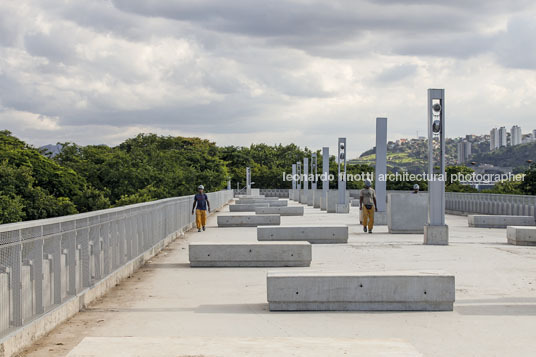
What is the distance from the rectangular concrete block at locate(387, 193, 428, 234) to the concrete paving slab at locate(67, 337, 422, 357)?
20.1m

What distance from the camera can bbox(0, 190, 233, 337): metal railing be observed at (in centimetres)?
809

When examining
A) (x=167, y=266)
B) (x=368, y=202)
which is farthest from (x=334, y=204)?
(x=167, y=266)

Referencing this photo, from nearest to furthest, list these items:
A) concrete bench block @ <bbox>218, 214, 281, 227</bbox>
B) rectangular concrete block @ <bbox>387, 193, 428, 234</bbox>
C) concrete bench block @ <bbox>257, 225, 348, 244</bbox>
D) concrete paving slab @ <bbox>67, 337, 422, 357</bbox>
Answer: concrete paving slab @ <bbox>67, 337, 422, 357</bbox>
concrete bench block @ <bbox>257, 225, 348, 244</bbox>
rectangular concrete block @ <bbox>387, 193, 428, 234</bbox>
concrete bench block @ <bbox>218, 214, 281, 227</bbox>

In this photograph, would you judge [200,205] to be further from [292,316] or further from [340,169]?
[292,316]

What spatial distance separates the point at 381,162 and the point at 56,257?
80.6ft

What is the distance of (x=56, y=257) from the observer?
9852mm

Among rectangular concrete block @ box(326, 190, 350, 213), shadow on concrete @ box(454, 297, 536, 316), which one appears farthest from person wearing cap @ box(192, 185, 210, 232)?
rectangular concrete block @ box(326, 190, 350, 213)

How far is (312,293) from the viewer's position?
10.6 m

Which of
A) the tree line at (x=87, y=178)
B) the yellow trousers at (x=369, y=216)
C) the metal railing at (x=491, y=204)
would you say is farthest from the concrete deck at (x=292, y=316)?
the tree line at (x=87, y=178)

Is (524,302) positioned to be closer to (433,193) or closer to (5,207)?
(433,193)

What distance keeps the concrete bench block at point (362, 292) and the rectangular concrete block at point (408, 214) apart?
16.5 meters

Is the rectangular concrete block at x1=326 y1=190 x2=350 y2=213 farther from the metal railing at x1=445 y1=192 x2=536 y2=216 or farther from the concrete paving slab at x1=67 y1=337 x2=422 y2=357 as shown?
the concrete paving slab at x1=67 y1=337 x2=422 y2=357

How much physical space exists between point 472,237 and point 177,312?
17.4m

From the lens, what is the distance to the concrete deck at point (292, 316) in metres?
8.48
